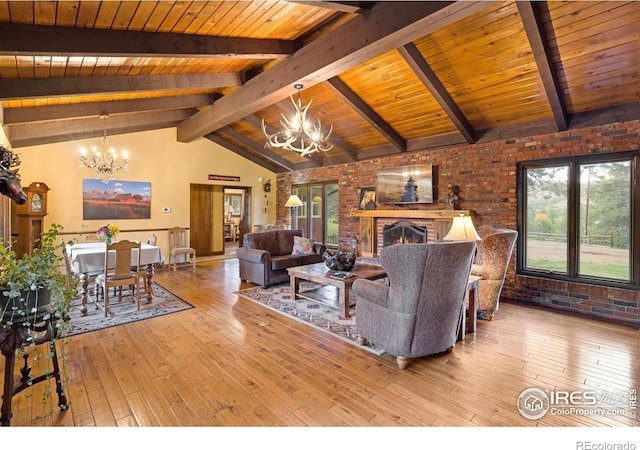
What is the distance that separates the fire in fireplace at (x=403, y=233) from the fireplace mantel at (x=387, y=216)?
191mm

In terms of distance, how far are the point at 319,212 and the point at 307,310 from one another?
462cm

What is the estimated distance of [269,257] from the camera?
522 centimetres

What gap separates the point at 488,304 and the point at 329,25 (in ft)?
12.4

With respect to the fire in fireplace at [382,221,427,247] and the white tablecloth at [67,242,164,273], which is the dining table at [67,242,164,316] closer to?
the white tablecloth at [67,242,164,273]

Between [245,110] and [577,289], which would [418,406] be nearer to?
[577,289]

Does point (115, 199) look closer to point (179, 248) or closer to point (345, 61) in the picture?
point (179, 248)

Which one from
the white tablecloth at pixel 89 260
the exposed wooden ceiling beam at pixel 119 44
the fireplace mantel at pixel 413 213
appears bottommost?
the white tablecloth at pixel 89 260

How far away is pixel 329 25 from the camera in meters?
3.58

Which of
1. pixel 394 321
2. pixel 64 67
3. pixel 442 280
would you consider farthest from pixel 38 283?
pixel 64 67

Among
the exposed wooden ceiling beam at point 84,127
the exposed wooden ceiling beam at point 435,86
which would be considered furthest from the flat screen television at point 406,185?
the exposed wooden ceiling beam at point 84,127

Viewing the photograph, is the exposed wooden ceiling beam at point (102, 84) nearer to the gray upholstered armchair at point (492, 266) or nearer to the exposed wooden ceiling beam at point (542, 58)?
the exposed wooden ceiling beam at point (542, 58)

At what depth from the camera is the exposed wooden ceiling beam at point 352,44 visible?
258 cm

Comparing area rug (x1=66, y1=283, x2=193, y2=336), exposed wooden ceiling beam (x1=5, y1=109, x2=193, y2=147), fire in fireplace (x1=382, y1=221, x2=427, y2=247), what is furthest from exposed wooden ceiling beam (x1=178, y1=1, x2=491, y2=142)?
fire in fireplace (x1=382, y1=221, x2=427, y2=247)

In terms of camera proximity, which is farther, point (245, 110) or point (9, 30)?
point (245, 110)
